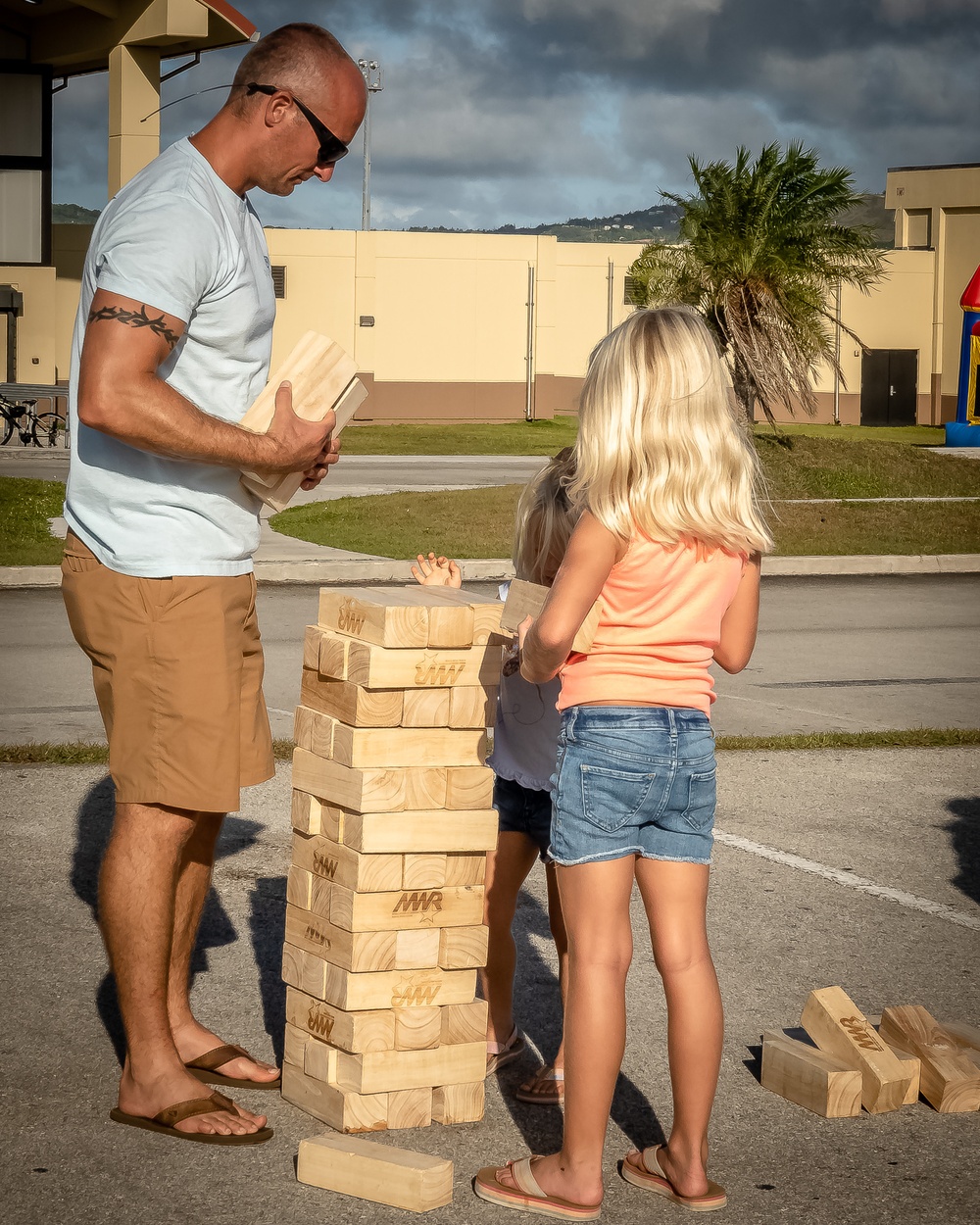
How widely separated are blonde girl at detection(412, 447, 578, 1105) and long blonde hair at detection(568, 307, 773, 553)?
1.83 feet

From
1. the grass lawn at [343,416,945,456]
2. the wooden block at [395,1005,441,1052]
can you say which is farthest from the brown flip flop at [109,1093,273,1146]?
the grass lawn at [343,416,945,456]

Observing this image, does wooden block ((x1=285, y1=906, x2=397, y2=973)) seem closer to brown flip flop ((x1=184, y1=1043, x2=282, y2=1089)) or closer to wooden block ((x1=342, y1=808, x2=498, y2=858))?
wooden block ((x1=342, y1=808, x2=498, y2=858))

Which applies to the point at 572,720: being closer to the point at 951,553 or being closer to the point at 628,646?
the point at 628,646

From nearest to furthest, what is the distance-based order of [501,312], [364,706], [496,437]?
1. [364,706]
2. [496,437]
3. [501,312]

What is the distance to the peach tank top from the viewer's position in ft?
10.6

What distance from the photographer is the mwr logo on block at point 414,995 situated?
11.8 ft

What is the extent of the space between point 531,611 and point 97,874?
287 cm

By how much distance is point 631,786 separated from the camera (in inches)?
126

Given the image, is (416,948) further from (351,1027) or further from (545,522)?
(545,522)

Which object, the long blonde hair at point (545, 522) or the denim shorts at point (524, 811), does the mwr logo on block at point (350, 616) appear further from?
the denim shorts at point (524, 811)

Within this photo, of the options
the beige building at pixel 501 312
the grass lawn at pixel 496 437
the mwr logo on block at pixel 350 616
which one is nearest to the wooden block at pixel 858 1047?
the mwr logo on block at pixel 350 616

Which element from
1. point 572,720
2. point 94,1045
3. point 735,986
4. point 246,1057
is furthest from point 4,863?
point 572,720

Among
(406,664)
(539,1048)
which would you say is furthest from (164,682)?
(539,1048)

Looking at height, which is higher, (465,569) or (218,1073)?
(465,569)
